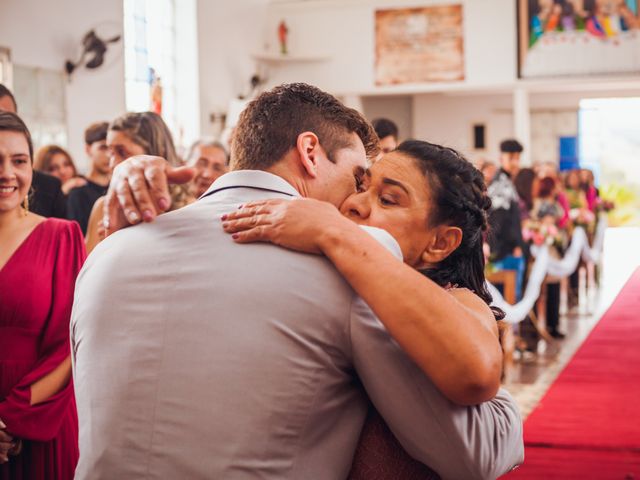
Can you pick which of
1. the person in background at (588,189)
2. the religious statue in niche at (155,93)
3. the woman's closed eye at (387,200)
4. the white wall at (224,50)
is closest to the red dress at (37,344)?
the woman's closed eye at (387,200)

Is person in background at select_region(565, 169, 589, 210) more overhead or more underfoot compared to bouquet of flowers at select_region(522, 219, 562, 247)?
more overhead

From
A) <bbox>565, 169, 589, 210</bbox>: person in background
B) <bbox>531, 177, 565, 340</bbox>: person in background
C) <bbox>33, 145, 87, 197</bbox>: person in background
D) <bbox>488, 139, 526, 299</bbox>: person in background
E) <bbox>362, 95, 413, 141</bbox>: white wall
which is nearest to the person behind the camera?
<bbox>33, 145, 87, 197</bbox>: person in background

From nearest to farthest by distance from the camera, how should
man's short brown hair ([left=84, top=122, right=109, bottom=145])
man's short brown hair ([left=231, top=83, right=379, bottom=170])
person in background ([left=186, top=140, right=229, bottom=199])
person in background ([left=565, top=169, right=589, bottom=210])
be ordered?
man's short brown hair ([left=231, top=83, right=379, bottom=170])
person in background ([left=186, top=140, right=229, bottom=199])
man's short brown hair ([left=84, top=122, right=109, bottom=145])
person in background ([left=565, top=169, right=589, bottom=210])

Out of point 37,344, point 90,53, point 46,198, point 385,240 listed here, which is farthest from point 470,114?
point 385,240

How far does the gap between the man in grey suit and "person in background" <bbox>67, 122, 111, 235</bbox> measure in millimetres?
3299

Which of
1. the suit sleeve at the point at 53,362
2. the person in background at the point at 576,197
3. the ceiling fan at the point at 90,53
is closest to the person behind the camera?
the suit sleeve at the point at 53,362

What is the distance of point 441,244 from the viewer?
199cm

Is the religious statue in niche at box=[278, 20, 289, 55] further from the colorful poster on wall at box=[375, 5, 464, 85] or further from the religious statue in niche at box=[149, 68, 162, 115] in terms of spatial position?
the religious statue in niche at box=[149, 68, 162, 115]

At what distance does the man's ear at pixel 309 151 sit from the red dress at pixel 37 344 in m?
1.38

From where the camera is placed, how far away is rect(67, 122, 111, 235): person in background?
4.93 meters

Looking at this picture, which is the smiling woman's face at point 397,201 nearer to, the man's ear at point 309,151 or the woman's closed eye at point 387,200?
the woman's closed eye at point 387,200

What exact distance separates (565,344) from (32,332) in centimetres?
687

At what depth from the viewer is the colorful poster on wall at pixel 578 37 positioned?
1734 cm

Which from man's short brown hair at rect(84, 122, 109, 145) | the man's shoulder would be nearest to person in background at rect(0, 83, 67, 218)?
man's short brown hair at rect(84, 122, 109, 145)
